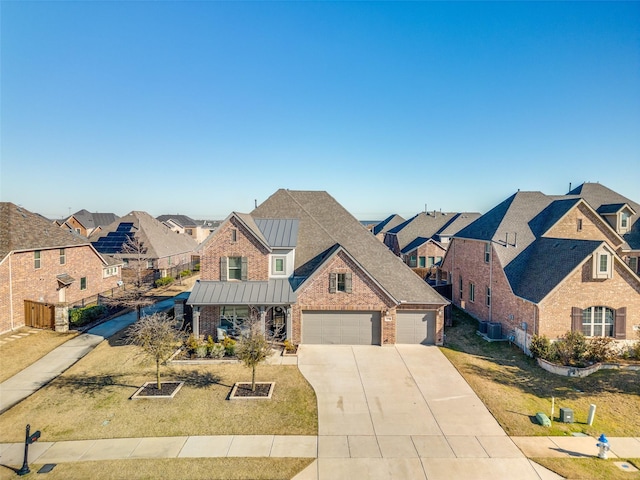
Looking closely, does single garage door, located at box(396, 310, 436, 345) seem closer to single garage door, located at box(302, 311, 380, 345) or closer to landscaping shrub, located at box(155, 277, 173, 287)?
Answer: single garage door, located at box(302, 311, 380, 345)

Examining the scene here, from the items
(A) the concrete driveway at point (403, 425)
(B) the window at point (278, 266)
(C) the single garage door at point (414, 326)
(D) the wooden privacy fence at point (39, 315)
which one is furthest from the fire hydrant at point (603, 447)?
(D) the wooden privacy fence at point (39, 315)

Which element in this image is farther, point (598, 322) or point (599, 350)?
point (598, 322)

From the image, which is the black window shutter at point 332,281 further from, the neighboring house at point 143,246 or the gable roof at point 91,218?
the gable roof at point 91,218

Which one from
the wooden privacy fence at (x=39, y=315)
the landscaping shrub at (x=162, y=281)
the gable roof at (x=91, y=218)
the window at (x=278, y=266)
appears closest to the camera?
the window at (x=278, y=266)

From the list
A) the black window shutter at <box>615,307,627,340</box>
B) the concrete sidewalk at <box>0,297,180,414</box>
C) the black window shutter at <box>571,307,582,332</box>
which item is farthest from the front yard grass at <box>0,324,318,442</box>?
the black window shutter at <box>615,307,627,340</box>

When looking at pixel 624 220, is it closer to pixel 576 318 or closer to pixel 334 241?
pixel 576 318

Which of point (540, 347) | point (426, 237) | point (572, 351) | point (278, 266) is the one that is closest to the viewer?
point (572, 351)

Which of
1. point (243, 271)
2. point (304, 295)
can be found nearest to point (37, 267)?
point (243, 271)
